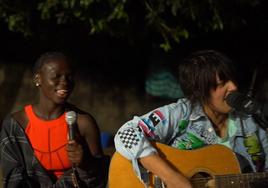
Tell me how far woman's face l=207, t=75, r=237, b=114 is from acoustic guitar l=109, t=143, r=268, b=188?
235 mm

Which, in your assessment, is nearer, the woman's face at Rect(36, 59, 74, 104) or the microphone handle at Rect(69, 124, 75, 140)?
the microphone handle at Rect(69, 124, 75, 140)

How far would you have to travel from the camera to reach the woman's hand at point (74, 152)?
348 centimetres

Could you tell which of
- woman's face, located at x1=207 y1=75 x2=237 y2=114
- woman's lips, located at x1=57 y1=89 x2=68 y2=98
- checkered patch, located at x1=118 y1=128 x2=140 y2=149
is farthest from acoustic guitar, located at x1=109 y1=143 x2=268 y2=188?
woman's lips, located at x1=57 y1=89 x2=68 y2=98

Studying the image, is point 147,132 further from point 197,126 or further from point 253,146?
point 253,146

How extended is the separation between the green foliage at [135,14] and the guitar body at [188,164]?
6.92 ft

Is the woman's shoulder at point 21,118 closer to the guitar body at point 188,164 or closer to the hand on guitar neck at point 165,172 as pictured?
the guitar body at point 188,164

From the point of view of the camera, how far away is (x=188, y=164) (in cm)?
352

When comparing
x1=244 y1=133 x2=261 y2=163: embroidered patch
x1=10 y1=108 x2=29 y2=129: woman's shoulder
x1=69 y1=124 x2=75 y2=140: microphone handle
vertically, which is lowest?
x1=244 y1=133 x2=261 y2=163: embroidered patch

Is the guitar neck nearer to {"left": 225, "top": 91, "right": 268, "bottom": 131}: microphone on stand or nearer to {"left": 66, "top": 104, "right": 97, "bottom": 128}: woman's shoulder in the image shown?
{"left": 225, "top": 91, "right": 268, "bottom": 131}: microphone on stand

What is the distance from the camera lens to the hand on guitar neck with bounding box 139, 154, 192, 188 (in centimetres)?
339

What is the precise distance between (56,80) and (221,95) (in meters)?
0.98

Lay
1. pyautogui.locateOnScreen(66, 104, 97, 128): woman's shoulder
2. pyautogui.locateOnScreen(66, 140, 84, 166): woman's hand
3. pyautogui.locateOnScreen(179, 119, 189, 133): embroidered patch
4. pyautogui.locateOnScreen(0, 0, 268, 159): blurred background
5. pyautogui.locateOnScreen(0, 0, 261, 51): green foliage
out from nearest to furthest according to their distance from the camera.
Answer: pyautogui.locateOnScreen(66, 140, 84, 166): woman's hand, pyautogui.locateOnScreen(179, 119, 189, 133): embroidered patch, pyautogui.locateOnScreen(66, 104, 97, 128): woman's shoulder, pyautogui.locateOnScreen(0, 0, 261, 51): green foliage, pyautogui.locateOnScreen(0, 0, 268, 159): blurred background

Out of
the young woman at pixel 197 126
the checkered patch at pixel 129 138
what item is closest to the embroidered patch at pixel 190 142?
the young woman at pixel 197 126

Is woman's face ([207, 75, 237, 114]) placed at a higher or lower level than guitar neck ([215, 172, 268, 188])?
higher
